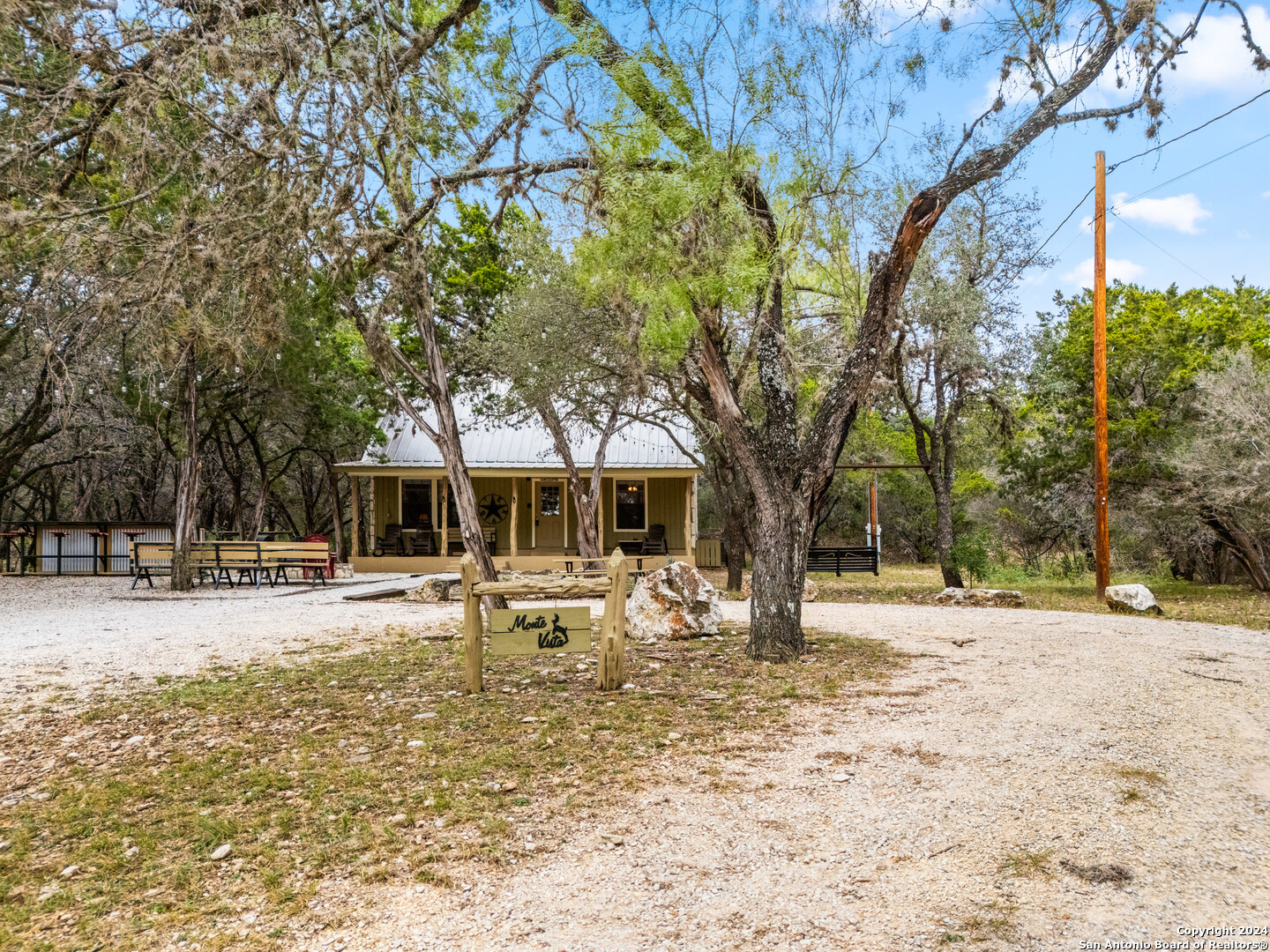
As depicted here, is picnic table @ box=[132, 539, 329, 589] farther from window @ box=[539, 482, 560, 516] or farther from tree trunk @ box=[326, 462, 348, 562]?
window @ box=[539, 482, 560, 516]

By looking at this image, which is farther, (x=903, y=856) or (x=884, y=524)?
(x=884, y=524)

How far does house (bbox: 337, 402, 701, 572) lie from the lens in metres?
19.5

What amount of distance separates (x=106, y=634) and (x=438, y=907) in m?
7.93

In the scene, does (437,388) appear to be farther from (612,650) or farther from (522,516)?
(522,516)

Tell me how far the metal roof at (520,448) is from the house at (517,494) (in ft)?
0.10

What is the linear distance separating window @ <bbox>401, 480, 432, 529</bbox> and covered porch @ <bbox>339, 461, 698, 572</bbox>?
24 millimetres

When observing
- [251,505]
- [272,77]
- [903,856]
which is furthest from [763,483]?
[251,505]

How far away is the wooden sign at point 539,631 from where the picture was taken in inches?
207

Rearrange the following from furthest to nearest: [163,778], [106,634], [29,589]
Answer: [29,589]
[106,634]
[163,778]

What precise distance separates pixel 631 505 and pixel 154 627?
46.1ft

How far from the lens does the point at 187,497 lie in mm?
13641

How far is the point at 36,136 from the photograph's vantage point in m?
5.21

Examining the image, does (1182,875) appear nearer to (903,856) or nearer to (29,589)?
(903,856)

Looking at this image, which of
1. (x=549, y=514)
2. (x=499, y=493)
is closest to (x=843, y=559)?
(x=549, y=514)
